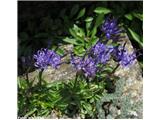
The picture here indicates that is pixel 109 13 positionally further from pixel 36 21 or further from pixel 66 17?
pixel 36 21

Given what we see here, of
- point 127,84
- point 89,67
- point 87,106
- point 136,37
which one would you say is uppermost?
point 136,37

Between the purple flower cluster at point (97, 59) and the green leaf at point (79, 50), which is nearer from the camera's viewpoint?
A: the purple flower cluster at point (97, 59)

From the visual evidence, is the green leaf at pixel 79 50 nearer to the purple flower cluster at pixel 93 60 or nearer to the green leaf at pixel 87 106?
the purple flower cluster at pixel 93 60

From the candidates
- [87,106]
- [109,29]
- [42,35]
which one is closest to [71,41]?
[42,35]

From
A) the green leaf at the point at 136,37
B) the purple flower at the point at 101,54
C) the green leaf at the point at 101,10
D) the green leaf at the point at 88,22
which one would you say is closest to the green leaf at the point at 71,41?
the green leaf at the point at 88,22

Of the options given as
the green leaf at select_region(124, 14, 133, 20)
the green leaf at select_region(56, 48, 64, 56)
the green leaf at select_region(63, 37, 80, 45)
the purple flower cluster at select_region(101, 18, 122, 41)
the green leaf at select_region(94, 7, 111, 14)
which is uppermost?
the green leaf at select_region(94, 7, 111, 14)

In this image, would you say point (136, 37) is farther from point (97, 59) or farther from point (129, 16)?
point (97, 59)

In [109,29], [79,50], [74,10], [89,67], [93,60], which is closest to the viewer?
[89,67]

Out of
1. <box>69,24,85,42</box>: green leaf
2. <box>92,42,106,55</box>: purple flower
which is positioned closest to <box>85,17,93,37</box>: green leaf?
<box>69,24,85,42</box>: green leaf

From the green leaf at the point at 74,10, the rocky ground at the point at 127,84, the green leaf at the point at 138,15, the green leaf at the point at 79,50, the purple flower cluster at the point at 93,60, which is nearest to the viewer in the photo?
the purple flower cluster at the point at 93,60

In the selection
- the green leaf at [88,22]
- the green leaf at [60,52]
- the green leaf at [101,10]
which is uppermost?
the green leaf at [101,10]

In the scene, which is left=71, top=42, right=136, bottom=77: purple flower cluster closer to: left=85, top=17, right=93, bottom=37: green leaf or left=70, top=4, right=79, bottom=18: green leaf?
left=85, top=17, right=93, bottom=37: green leaf

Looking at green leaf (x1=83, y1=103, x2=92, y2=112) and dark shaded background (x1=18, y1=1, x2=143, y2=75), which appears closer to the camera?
green leaf (x1=83, y1=103, x2=92, y2=112)

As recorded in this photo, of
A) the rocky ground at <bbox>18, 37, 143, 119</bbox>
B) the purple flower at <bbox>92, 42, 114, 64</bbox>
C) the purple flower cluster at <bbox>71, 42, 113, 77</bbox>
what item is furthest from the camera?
the rocky ground at <bbox>18, 37, 143, 119</bbox>
